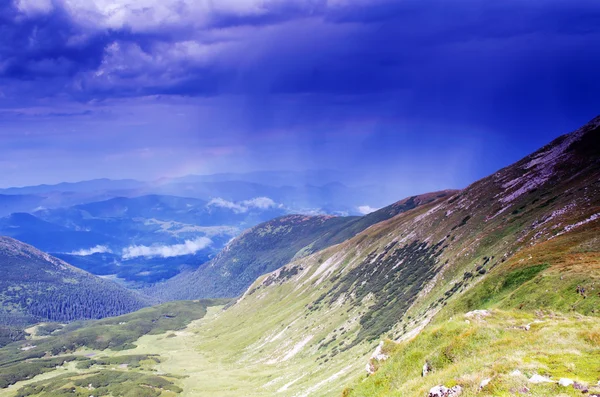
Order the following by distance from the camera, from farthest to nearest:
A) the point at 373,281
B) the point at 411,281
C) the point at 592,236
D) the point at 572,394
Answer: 1. the point at 373,281
2. the point at 411,281
3. the point at 592,236
4. the point at 572,394

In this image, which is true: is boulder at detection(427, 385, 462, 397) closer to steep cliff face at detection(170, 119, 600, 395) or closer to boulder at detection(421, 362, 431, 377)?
boulder at detection(421, 362, 431, 377)

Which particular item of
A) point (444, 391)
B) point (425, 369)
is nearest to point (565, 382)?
point (444, 391)

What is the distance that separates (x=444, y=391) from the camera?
80.0 ft

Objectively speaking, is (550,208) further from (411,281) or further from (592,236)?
(411,281)

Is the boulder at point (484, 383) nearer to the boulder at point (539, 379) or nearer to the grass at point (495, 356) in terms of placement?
the grass at point (495, 356)

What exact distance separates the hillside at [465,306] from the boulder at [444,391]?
55cm

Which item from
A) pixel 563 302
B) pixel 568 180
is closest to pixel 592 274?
pixel 563 302

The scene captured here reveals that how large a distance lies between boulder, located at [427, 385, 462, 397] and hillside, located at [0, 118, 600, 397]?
1.82 feet

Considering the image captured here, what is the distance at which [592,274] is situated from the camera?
44969mm

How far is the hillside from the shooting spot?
2909 centimetres

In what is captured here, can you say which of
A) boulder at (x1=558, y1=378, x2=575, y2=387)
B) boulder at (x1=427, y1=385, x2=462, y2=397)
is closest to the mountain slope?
boulder at (x1=427, y1=385, x2=462, y2=397)

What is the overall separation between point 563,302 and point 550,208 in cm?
5243

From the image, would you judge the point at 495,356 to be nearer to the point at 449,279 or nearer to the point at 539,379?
the point at 539,379

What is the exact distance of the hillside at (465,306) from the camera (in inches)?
1145
